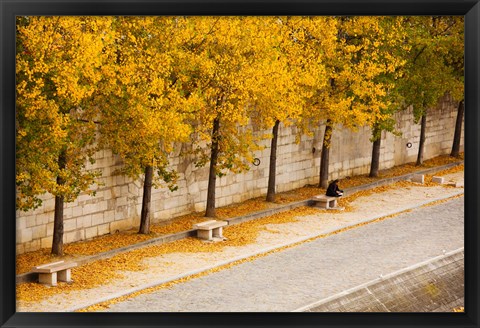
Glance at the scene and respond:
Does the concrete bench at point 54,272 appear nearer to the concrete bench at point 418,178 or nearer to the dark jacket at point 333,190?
the dark jacket at point 333,190

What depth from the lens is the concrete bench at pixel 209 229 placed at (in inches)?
951

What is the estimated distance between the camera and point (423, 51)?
34.7 m

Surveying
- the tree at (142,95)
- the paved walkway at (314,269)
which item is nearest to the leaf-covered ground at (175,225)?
the tree at (142,95)

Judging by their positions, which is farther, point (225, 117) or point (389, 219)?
point (389, 219)

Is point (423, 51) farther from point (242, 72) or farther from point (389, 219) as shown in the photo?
point (242, 72)

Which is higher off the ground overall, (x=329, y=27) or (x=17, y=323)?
(x=329, y=27)

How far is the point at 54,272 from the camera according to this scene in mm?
19031

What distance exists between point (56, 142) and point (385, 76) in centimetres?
1597

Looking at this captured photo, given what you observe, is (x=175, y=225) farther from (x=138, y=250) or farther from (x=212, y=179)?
(x=138, y=250)
